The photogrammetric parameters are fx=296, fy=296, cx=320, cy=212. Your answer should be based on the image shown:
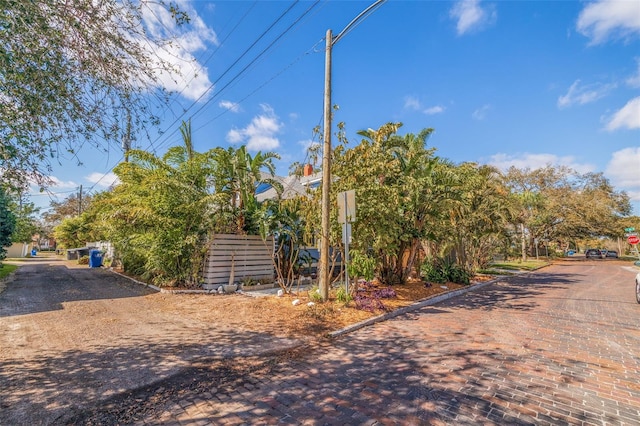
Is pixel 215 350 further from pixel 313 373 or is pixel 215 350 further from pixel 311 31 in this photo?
pixel 311 31

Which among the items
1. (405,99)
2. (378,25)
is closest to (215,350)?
(378,25)

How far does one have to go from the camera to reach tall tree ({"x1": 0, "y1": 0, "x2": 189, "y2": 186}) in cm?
302

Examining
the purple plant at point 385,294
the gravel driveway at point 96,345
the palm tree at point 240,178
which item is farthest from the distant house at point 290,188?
the gravel driveway at point 96,345

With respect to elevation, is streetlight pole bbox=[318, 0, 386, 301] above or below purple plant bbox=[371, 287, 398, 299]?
above

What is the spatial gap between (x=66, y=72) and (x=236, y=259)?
8.10 meters

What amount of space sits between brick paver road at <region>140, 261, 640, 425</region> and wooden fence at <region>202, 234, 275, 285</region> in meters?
5.91

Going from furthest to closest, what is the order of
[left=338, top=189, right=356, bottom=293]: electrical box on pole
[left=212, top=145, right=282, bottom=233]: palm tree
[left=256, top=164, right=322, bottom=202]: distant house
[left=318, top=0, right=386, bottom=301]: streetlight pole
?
1. [left=256, top=164, right=322, bottom=202]: distant house
2. [left=212, top=145, right=282, bottom=233]: palm tree
3. [left=318, top=0, right=386, bottom=301]: streetlight pole
4. [left=338, top=189, right=356, bottom=293]: electrical box on pole

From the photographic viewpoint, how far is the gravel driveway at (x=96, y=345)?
343 centimetres

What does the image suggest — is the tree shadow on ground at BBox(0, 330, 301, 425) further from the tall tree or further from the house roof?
the house roof

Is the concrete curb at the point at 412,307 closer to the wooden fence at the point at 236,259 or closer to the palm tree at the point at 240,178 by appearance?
the wooden fence at the point at 236,259

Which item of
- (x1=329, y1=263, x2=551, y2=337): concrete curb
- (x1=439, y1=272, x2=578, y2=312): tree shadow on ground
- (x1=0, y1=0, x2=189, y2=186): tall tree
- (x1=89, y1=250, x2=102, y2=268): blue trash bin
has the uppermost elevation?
(x1=0, y1=0, x2=189, y2=186): tall tree

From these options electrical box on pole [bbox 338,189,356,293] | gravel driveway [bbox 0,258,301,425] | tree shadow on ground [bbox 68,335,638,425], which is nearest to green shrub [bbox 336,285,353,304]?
electrical box on pole [bbox 338,189,356,293]

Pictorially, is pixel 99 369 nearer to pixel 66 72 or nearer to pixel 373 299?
pixel 66 72

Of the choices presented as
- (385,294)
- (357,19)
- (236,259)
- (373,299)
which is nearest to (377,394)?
(373,299)
